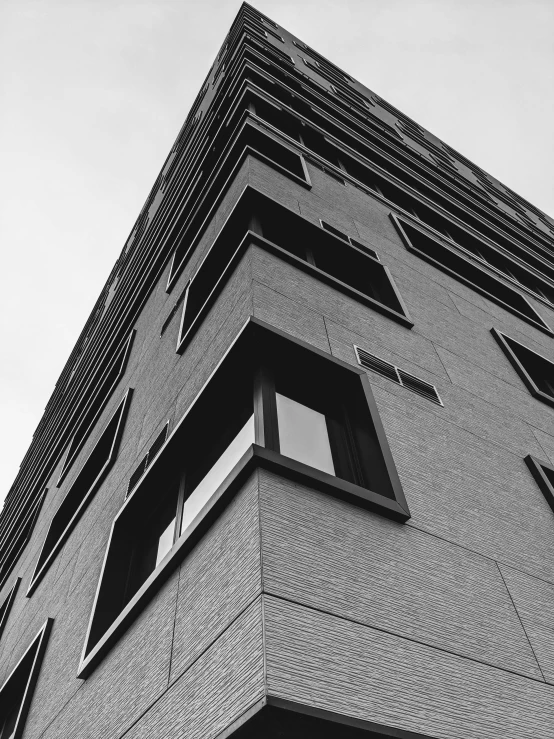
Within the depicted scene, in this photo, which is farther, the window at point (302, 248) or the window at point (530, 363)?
the window at point (530, 363)

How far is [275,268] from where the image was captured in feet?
23.9

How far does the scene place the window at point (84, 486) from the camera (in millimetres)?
10003

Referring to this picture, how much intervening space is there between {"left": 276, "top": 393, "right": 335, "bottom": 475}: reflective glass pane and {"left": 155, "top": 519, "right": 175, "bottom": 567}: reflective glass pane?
1.85 metres

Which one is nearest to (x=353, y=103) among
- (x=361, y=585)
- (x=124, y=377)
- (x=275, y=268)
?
(x=124, y=377)

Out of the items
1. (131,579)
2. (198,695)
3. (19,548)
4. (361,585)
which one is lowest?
(19,548)

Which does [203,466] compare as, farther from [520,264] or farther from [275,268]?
[520,264]

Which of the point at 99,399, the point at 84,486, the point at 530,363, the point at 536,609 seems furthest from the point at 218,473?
the point at 99,399

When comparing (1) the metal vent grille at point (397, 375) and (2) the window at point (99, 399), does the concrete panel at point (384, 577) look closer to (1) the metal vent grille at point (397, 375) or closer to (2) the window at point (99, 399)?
(1) the metal vent grille at point (397, 375)


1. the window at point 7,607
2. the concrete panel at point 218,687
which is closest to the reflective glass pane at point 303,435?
the concrete panel at point 218,687

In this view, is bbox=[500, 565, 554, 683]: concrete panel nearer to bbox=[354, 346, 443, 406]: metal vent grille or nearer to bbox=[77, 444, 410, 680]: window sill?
bbox=[77, 444, 410, 680]: window sill

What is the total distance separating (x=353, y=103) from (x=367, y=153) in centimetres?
684

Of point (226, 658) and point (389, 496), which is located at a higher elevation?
point (389, 496)

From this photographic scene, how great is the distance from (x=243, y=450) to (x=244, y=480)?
103 centimetres

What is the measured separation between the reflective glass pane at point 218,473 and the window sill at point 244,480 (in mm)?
862
